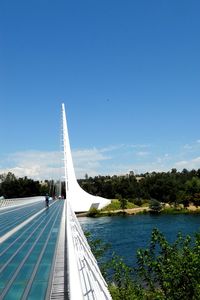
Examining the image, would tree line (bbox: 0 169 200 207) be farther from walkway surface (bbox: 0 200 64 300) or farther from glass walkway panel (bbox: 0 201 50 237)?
walkway surface (bbox: 0 200 64 300)

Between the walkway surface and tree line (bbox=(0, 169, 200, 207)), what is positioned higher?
tree line (bbox=(0, 169, 200, 207))

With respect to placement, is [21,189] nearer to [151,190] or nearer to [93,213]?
[93,213]

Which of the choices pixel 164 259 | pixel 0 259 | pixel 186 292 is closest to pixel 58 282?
pixel 0 259

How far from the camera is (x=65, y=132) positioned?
80938mm

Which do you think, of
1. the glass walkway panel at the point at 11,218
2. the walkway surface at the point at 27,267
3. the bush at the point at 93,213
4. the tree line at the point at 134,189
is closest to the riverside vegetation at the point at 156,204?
the tree line at the point at 134,189

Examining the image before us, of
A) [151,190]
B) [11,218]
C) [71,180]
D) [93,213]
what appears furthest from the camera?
[151,190]

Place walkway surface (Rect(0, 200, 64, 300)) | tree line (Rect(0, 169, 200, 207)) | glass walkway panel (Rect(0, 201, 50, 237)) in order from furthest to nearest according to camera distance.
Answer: tree line (Rect(0, 169, 200, 207))
glass walkway panel (Rect(0, 201, 50, 237))
walkway surface (Rect(0, 200, 64, 300))

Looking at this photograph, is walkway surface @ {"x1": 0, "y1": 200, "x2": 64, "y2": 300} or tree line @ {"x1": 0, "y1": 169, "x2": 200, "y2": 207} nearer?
walkway surface @ {"x1": 0, "y1": 200, "x2": 64, "y2": 300}

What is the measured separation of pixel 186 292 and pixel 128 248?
26880 millimetres

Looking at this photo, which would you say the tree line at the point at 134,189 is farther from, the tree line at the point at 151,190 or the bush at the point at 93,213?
the bush at the point at 93,213

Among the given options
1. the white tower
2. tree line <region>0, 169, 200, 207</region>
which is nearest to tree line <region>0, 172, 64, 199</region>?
tree line <region>0, 169, 200, 207</region>

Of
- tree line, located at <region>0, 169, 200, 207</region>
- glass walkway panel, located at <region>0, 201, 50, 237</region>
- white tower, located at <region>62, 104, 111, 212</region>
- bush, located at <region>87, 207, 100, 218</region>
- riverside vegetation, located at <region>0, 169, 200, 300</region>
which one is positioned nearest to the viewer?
riverside vegetation, located at <region>0, 169, 200, 300</region>

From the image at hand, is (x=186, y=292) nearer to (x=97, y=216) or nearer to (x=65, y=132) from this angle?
(x=65, y=132)

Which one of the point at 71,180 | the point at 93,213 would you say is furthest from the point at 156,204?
the point at 71,180
